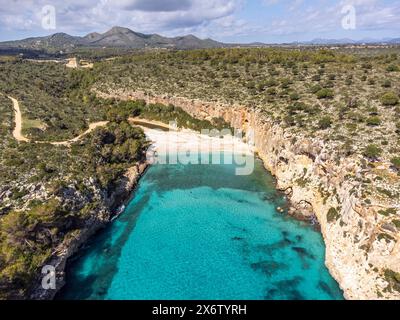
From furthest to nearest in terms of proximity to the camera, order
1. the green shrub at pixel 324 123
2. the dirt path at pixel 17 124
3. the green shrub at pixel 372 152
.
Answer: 1. the dirt path at pixel 17 124
2. the green shrub at pixel 324 123
3. the green shrub at pixel 372 152

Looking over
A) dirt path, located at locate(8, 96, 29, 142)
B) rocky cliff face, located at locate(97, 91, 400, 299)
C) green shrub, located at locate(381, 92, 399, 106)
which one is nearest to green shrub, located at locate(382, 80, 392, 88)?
green shrub, located at locate(381, 92, 399, 106)

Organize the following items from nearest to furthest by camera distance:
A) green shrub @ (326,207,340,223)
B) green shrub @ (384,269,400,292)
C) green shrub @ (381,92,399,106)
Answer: green shrub @ (384,269,400,292)
green shrub @ (326,207,340,223)
green shrub @ (381,92,399,106)

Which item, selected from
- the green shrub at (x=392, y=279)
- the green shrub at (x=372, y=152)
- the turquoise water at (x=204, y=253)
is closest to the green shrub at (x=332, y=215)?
the turquoise water at (x=204, y=253)

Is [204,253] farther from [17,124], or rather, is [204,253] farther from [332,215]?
[17,124]

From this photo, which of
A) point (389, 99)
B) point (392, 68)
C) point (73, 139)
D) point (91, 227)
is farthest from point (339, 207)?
point (392, 68)

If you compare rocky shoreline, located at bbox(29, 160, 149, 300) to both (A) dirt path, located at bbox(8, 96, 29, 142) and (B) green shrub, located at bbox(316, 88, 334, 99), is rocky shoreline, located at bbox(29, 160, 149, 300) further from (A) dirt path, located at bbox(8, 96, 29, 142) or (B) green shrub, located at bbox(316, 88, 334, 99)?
(B) green shrub, located at bbox(316, 88, 334, 99)

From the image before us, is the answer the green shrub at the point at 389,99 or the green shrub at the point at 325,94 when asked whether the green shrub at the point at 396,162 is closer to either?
the green shrub at the point at 389,99
